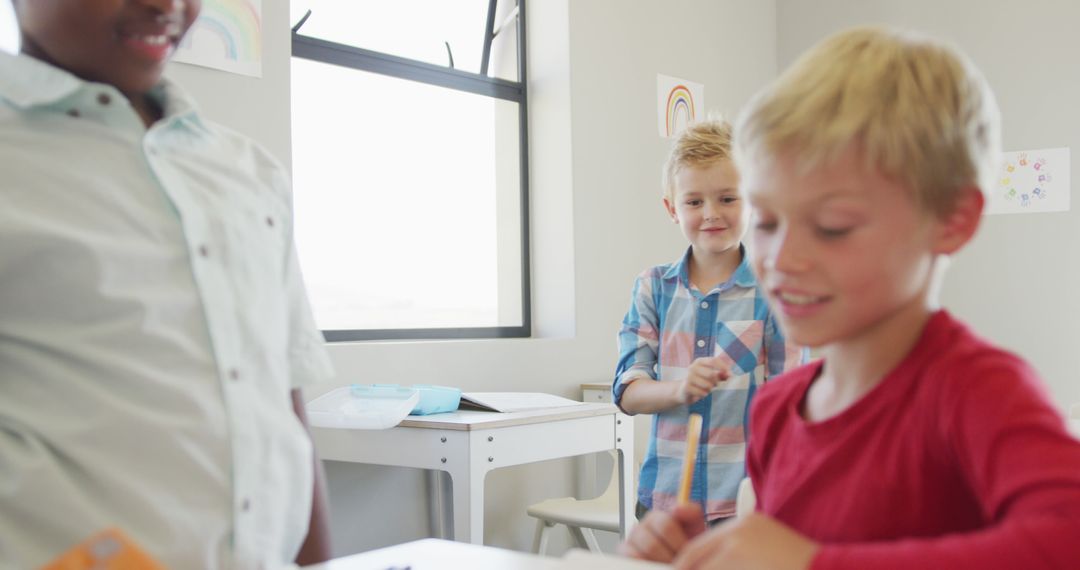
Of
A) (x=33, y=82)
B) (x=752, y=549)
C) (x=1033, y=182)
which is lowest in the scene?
(x=752, y=549)

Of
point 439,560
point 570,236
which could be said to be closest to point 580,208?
point 570,236

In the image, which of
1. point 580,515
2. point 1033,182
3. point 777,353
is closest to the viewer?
point 777,353

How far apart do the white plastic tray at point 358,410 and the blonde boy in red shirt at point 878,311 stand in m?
1.67

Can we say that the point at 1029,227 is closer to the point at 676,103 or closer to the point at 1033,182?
the point at 1033,182

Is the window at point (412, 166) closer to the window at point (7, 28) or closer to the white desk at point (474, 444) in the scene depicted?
the white desk at point (474, 444)

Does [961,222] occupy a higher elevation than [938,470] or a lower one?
higher

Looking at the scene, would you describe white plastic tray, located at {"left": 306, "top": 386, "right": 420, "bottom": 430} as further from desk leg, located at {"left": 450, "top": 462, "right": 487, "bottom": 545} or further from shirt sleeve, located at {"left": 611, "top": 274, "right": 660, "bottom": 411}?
shirt sleeve, located at {"left": 611, "top": 274, "right": 660, "bottom": 411}

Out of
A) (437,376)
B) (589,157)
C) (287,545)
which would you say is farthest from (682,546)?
(589,157)

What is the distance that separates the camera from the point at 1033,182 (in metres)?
3.92

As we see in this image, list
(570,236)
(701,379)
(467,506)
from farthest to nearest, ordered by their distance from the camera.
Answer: (570,236) < (467,506) < (701,379)

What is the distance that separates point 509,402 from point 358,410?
44 centimetres

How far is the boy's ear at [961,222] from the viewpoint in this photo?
720mm

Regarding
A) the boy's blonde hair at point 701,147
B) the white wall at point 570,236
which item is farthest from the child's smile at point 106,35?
the white wall at point 570,236

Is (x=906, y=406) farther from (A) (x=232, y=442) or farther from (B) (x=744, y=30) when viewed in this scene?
(B) (x=744, y=30)
